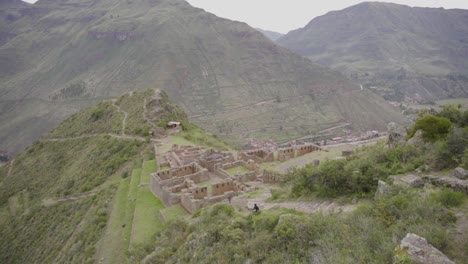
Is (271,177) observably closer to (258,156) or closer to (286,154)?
(258,156)

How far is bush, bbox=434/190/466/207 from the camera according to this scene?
948cm

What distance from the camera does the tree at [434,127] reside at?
1607cm

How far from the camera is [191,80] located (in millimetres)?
146125

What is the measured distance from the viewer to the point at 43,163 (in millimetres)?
56531

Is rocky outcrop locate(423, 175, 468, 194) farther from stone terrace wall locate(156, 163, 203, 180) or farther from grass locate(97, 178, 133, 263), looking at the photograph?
stone terrace wall locate(156, 163, 203, 180)

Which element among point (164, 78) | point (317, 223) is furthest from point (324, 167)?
point (164, 78)

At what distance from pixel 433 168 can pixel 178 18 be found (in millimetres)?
188075

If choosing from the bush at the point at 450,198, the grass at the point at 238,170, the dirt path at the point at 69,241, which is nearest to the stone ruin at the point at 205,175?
the grass at the point at 238,170

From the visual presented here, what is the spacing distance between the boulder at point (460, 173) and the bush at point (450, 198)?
158 cm

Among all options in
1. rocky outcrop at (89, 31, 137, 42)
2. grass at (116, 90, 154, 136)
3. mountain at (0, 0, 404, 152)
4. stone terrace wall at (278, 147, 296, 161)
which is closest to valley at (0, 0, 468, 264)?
stone terrace wall at (278, 147, 296, 161)

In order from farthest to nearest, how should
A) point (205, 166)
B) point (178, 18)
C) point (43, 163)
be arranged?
point (178, 18) → point (43, 163) → point (205, 166)

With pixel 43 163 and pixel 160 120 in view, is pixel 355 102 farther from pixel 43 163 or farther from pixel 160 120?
pixel 43 163

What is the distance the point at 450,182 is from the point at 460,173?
1.86 feet

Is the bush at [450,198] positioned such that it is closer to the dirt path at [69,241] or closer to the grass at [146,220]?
the grass at [146,220]
